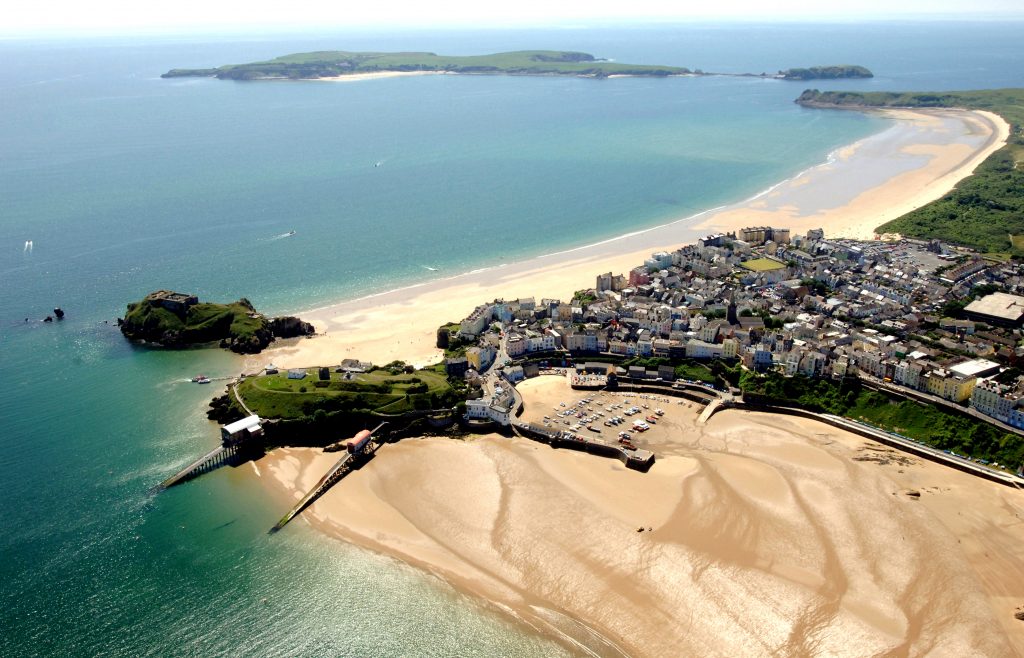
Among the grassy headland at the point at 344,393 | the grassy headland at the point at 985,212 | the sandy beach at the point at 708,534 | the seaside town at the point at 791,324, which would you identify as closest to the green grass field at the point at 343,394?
the grassy headland at the point at 344,393

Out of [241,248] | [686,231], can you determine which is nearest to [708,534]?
[686,231]

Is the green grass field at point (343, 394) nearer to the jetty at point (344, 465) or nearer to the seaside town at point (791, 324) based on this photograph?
Answer: the jetty at point (344, 465)

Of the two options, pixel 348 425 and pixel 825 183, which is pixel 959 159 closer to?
pixel 825 183

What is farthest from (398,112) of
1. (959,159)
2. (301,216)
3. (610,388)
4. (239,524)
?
(239,524)

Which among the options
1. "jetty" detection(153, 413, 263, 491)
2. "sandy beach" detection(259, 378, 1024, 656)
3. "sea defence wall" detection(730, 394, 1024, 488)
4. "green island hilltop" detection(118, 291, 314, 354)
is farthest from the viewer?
"green island hilltop" detection(118, 291, 314, 354)

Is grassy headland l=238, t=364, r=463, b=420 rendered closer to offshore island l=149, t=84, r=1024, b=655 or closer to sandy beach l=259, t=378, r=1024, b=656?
offshore island l=149, t=84, r=1024, b=655

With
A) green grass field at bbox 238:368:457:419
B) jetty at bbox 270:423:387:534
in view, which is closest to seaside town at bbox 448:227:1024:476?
green grass field at bbox 238:368:457:419

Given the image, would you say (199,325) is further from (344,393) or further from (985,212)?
(985,212)
